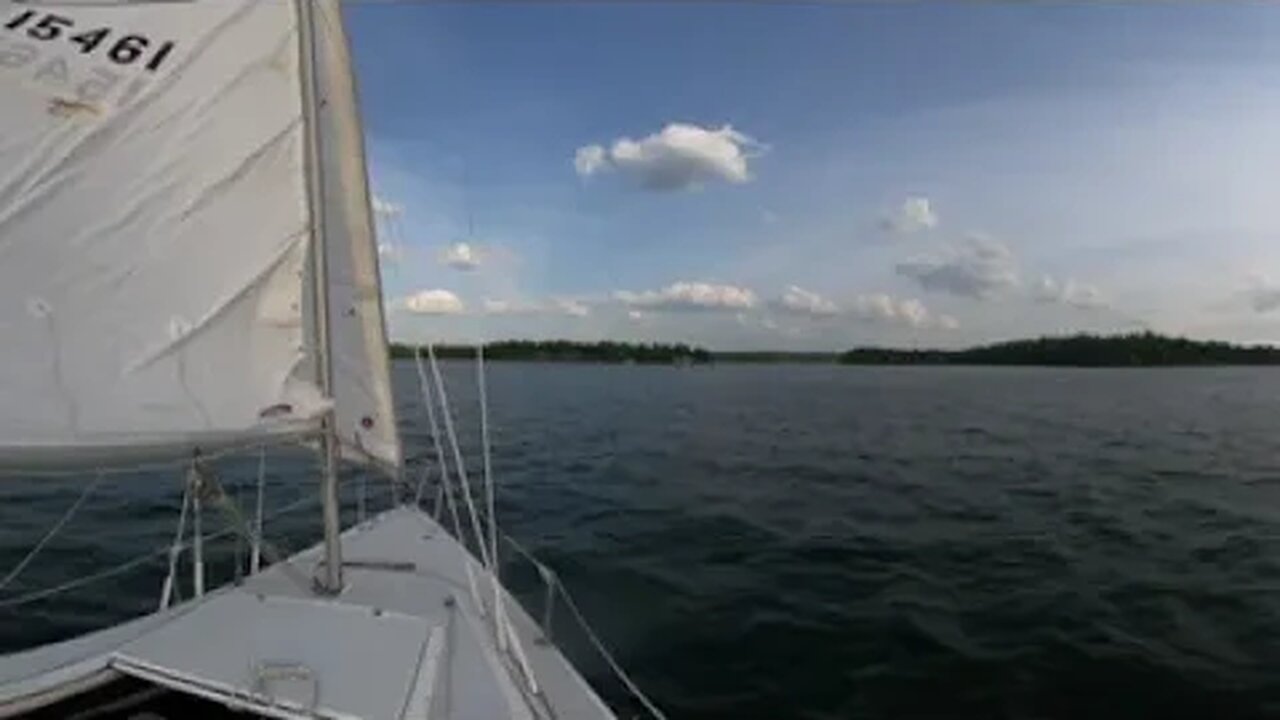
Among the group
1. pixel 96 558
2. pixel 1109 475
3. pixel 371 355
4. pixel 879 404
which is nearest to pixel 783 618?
pixel 371 355

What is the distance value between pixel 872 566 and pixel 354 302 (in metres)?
9.67

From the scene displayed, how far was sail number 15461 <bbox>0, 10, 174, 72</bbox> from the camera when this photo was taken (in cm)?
450

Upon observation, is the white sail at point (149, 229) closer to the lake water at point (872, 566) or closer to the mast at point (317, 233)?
the mast at point (317, 233)

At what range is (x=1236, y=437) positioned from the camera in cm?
3241

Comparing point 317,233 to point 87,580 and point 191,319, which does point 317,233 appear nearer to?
point 191,319

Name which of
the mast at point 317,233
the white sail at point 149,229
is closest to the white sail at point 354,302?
the mast at point 317,233

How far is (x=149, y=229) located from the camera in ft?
15.1

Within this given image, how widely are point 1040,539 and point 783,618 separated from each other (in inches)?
267

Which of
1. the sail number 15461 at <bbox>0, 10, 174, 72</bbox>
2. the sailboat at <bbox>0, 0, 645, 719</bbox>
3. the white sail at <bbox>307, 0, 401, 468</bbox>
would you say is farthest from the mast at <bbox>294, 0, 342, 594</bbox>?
the sail number 15461 at <bbox>0, 10, 174, 72</bbox>

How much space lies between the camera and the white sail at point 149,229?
4348 mm

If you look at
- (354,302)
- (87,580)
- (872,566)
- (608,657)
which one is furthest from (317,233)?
(872,566)

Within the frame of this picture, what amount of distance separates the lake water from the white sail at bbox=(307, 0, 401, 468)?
369 cm

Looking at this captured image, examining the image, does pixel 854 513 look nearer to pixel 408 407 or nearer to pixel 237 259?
pixel 237 259

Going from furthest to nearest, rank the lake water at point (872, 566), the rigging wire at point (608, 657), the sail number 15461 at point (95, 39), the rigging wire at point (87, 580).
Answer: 1. the lake water at point (872, 566)
2. the rigging wire at point (87, 580)
3. the rigging wire at point (608, 657)
4. the sail number 15461 at point (95, 39)
